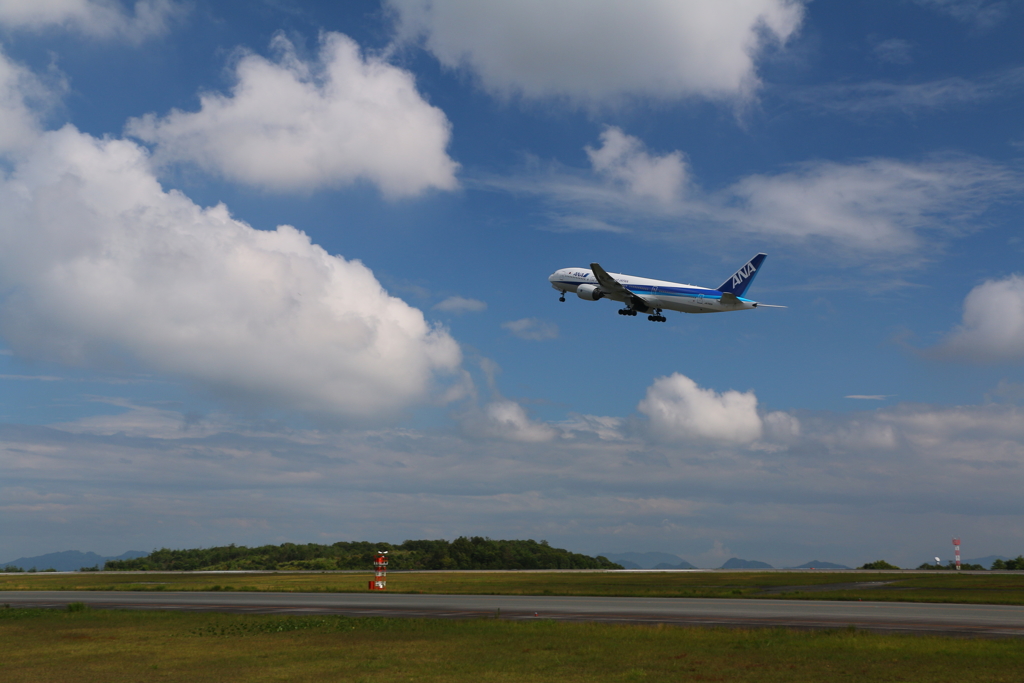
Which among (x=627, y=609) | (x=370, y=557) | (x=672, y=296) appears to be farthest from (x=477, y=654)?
(x=370, y=557)

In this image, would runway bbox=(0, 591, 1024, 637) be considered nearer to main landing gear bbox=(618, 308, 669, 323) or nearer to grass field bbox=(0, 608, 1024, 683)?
grass field bbox=(0, 608, 1024, 683)

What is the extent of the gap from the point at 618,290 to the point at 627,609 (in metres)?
41.4

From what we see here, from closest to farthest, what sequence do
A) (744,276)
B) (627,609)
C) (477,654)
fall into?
(477,654)
(627,609)
(744,276)

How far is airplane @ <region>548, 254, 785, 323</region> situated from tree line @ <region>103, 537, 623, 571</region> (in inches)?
1670

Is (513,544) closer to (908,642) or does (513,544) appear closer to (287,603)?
(287,603)

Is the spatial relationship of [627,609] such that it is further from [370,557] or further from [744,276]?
[370,557]

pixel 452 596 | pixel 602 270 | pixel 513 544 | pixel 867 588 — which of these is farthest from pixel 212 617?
pixel 513 544

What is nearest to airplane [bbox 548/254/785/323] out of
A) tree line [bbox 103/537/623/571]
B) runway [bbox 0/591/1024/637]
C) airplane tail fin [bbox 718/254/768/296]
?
airplane tail fin [bbox 718/254/768/296]

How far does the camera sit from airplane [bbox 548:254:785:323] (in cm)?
6488

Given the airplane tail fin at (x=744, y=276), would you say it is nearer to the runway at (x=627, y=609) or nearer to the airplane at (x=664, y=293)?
the airplane at (x=664, y=293)

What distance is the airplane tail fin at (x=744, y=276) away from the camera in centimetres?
6600

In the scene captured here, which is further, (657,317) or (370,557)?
(370,557)

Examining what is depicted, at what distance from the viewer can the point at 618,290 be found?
70.5 metres

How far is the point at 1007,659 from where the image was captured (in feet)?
60.6
